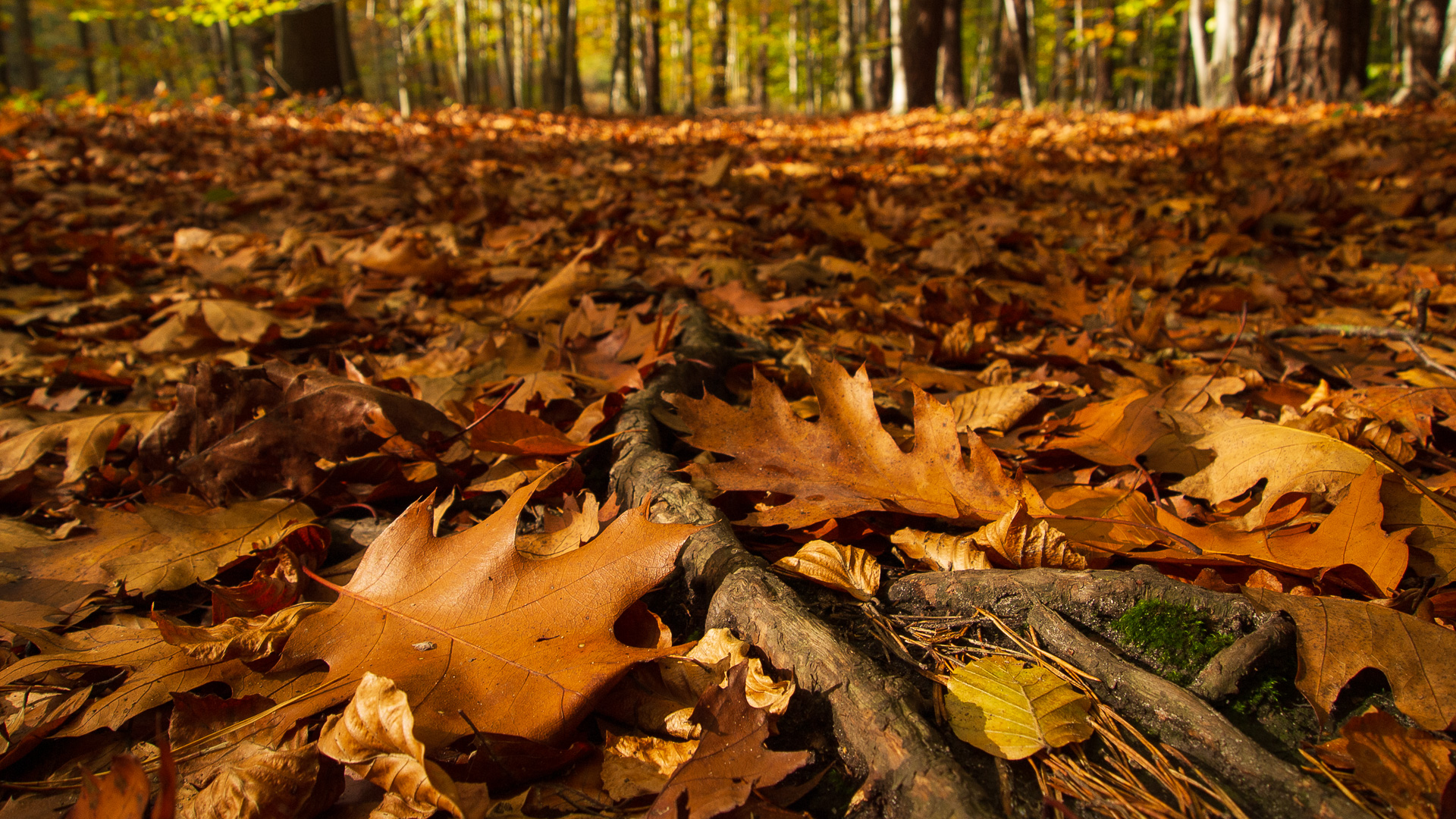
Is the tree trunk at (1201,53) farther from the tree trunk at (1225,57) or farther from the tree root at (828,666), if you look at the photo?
the tree root at (828,666)

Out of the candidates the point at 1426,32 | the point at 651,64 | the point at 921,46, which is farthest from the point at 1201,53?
the point at 651,64

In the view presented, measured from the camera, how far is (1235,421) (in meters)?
1.40

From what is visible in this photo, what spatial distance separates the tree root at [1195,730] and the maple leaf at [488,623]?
1.66 ft

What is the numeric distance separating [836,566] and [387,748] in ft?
2.06

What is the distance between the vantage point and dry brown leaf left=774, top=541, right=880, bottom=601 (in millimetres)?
1114

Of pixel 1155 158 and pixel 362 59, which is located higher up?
pixel 362 59

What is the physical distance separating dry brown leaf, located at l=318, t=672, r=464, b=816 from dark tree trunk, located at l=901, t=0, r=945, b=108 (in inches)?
560

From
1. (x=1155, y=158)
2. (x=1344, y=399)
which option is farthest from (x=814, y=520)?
(x=1155, y=158)

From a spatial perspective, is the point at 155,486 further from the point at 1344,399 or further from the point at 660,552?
the point at 1344,399

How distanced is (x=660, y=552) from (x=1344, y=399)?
147 centimetres

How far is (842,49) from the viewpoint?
73.5 feet

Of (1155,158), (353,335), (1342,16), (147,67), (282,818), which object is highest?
(147,67)

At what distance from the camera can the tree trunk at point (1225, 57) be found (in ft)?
29.5

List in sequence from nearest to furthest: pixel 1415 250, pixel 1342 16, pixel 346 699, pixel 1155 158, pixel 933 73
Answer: pixel 346 699 → pixel 1415 250 → pixel 1155 158 → pixel 1342 16 → pixel 933 73
